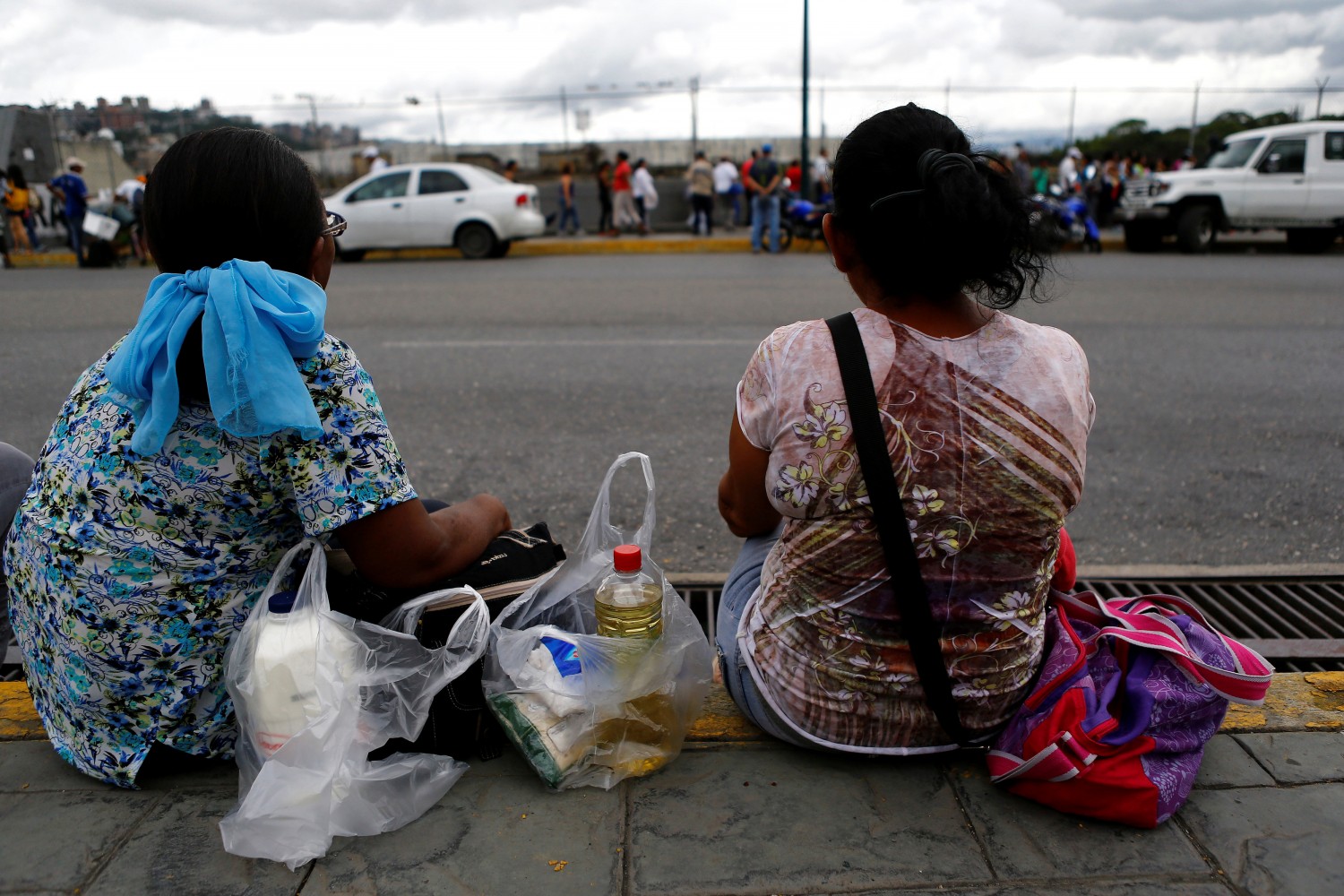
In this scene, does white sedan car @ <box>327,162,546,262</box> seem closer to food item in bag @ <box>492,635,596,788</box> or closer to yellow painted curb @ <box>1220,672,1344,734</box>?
food item in bag @ <box>492,635,596,788</box>

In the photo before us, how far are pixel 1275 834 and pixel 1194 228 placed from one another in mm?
15116

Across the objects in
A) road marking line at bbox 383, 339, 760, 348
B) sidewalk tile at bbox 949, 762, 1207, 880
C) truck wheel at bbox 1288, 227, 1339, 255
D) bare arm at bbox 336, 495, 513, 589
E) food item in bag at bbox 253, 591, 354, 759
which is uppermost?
bare arm at bbox 336, 495, 513, 589

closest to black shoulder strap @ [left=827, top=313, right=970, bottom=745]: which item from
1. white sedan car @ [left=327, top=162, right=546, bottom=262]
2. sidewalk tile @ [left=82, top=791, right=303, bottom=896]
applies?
sidewalk tile @ [left=82, top=791, right=303, bottom=896]

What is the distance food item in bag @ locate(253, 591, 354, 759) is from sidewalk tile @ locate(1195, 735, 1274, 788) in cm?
177

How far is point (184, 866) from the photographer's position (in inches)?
71.7

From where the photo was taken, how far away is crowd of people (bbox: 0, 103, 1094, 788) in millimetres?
1721

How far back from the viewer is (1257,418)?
5156 mm

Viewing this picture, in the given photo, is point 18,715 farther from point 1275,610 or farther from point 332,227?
point 1275,610

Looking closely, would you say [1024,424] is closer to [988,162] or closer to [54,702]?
[988,162]

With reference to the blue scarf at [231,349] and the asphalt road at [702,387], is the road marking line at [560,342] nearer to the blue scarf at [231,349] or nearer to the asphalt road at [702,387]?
the asphalt road at [702,387]

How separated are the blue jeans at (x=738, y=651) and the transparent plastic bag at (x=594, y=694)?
74 mm

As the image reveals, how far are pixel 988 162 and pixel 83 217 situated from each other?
1671 cm

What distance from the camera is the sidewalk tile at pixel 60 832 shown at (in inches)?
70.6

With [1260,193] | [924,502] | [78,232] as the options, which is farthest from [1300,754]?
[78,232]
